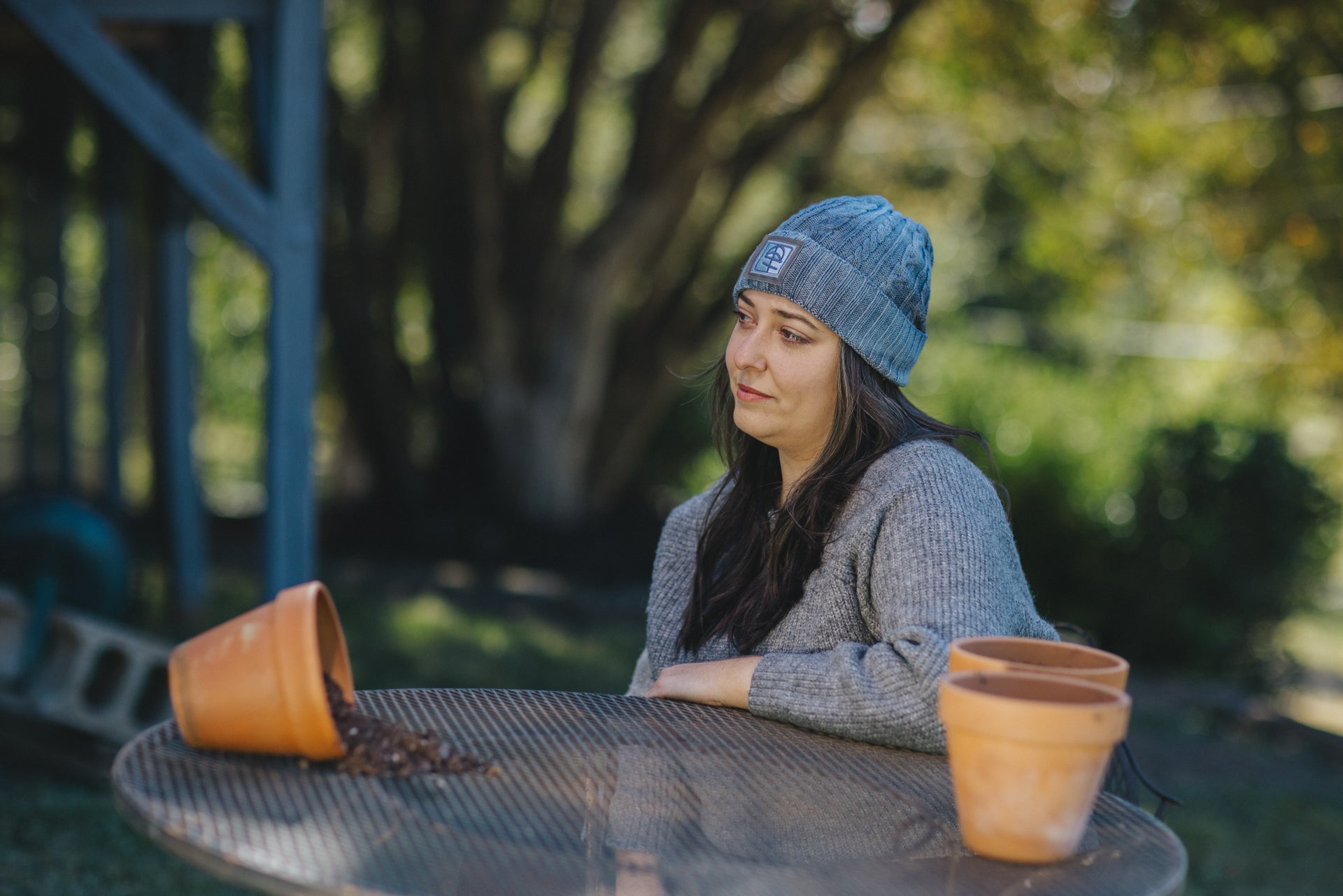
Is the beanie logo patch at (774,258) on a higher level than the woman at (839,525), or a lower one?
higher

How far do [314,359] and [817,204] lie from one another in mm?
2870

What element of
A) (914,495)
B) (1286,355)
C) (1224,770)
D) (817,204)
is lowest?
(1224,770)

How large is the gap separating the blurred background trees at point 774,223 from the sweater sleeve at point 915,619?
5528mm

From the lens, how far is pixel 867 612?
206 centimetres

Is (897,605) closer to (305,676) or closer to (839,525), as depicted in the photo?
(839,525)

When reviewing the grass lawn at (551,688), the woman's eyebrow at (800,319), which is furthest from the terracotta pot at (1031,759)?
the grass lawn at (551,688)

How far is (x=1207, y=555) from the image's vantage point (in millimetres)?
6938

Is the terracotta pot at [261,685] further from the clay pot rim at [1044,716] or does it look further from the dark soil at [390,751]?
the clay pot rim at [1044,716]

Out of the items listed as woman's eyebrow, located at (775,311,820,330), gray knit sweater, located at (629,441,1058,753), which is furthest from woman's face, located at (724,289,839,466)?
gray knit sweater, located at (629,441,1058,753)

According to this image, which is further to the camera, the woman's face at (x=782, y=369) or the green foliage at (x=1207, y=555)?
the green foliage at (x=1207, y=555)

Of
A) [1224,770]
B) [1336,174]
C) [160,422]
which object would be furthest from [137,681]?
[1336,174]

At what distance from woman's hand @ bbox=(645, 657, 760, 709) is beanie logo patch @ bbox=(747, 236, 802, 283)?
60cm

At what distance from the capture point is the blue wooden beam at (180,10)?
4234 millimetres

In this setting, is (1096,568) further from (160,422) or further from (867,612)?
(867,612)
